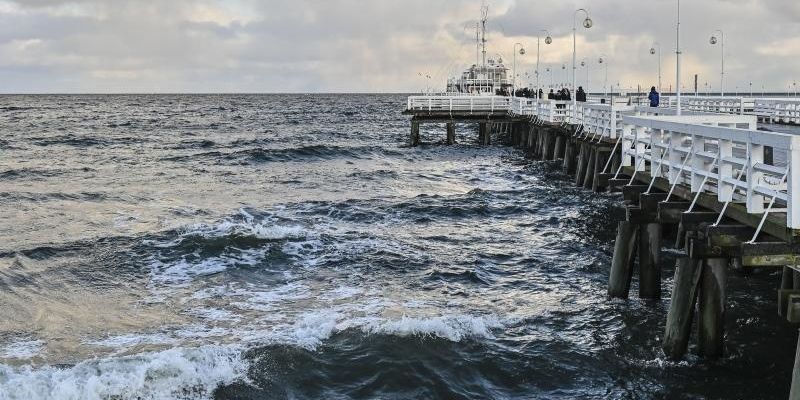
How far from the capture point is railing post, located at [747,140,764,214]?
972 centimetres

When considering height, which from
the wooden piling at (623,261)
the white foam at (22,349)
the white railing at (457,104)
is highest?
the white railing at (457,104)

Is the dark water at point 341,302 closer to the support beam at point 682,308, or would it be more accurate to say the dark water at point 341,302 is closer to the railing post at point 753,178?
the support beam at point 682,308

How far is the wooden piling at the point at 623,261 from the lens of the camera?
13492 millimetres

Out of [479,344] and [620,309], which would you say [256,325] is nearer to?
[479,344]

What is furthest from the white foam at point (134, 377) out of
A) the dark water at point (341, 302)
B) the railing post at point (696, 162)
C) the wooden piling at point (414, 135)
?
the wooden piling at point (414, 135)

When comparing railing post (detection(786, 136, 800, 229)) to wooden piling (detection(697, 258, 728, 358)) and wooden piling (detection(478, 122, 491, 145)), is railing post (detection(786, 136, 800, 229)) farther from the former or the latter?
wooden piling (detection(478, 122, 491, 145))

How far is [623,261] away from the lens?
13742 millimetres

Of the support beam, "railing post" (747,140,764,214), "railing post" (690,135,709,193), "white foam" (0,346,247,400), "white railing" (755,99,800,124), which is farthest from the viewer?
"white railing" (755,99,800,124)

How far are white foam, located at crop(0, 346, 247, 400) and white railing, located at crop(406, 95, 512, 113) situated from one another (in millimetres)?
39711

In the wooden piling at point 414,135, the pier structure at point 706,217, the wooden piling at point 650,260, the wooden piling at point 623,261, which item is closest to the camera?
the pier structure at point 706,217

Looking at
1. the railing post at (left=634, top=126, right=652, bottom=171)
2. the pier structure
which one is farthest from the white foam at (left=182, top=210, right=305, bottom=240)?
the railing post at (left=634, top=126, right=652, bottom=171)

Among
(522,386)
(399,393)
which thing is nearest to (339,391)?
(399,393)

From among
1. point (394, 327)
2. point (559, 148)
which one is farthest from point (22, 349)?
point (559, 148)

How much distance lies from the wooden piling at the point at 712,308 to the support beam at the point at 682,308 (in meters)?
0.12
